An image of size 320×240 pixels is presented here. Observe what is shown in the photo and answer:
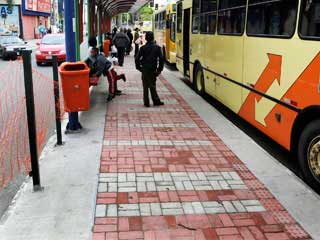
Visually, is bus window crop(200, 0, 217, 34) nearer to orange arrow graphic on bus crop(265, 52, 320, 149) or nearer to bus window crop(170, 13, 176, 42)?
orange arrow graphic on bus crop(265, 52, 320, 149)

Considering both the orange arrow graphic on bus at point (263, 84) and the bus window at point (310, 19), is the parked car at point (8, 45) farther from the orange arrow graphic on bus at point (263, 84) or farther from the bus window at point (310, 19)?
the bus window at point (310, 19)

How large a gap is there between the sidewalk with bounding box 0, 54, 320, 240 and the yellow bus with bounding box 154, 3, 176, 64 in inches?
432

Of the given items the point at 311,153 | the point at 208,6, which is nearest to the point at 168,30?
the point at 208,6

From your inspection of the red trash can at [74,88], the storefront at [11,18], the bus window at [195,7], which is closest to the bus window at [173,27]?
the bus window at [195,7]

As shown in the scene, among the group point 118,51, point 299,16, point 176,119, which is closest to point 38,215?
point 299,16

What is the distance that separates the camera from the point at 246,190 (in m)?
4.93

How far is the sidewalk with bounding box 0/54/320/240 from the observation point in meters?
3.99

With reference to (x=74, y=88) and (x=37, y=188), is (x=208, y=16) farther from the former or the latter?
(x=37, y=188)

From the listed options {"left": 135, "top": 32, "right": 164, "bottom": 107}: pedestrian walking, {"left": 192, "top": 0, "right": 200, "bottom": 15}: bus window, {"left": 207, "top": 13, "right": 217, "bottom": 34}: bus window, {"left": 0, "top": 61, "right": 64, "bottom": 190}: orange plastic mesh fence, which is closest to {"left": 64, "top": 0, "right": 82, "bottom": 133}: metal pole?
{"left": 0, "top": 61, "right": 64, "bottom": 190}: orange plastic mesh fence

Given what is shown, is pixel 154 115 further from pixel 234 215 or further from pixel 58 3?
pixel 58 3

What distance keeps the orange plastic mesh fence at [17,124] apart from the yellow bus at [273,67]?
3.37 m

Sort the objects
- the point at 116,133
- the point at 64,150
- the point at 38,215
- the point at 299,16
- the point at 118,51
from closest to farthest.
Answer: the point at 38,215
the point at 299,16
the point at 64,150
the point at 116,133
the point at 118,51

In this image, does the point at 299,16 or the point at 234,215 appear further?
the point at 299,16

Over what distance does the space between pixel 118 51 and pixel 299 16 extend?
15.0 meters
